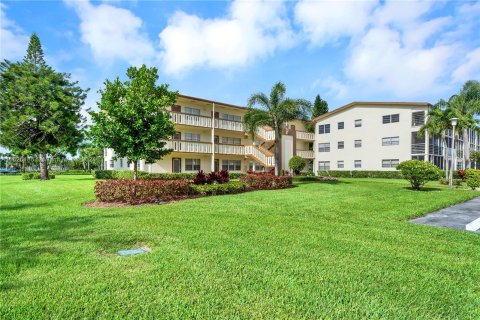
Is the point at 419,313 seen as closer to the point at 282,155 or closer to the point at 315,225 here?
the point at 315,225

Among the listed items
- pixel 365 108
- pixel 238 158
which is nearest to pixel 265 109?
pixel 238 158

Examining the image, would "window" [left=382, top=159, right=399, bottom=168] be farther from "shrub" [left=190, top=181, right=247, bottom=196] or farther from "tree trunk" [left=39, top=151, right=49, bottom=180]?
"tree trunk" [left=39, top=151, right=49, bottom=180]

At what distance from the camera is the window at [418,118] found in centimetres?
3281

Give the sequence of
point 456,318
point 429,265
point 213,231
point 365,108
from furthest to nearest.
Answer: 1. point 365,108
2. point 213,231
3. point 429,265
4. point 456,318

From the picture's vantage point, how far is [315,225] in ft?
24.7

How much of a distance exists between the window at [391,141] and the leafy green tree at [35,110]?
35542mm

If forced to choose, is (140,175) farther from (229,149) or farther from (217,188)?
(217,188)

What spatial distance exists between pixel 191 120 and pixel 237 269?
24836 mm

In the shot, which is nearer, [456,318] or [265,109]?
[456,318]

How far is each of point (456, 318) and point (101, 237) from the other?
6.19 m

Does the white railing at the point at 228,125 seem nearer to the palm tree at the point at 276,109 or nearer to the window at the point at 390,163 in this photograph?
the palm tree at the point at 276,109

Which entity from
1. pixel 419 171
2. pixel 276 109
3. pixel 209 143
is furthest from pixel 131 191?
pixel 209 143

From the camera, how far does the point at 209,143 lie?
29.5 meters

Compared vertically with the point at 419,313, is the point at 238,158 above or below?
above
